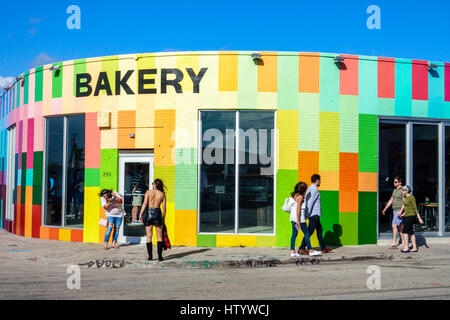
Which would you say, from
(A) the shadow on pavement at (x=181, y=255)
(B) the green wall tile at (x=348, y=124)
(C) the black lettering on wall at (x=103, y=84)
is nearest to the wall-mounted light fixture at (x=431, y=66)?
(B) the green wall tile at (x=348, y=124)

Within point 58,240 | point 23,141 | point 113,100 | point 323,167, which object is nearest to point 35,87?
point 23,141

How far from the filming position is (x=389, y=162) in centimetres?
1404

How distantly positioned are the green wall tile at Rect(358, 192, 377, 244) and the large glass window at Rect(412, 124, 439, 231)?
1665mm

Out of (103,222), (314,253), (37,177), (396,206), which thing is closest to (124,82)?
(103,222)

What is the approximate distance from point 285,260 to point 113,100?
6.84m

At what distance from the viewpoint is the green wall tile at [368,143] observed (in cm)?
1362

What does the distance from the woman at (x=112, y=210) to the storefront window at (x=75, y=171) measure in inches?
76.0

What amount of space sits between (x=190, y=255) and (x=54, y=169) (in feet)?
20.1

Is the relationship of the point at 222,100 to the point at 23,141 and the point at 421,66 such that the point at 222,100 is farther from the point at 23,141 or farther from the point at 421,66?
the point at 23,141

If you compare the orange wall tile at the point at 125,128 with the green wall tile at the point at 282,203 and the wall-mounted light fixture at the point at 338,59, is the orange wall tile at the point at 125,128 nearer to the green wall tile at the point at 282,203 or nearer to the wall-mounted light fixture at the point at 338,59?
the green wall tile at the point at 282,203

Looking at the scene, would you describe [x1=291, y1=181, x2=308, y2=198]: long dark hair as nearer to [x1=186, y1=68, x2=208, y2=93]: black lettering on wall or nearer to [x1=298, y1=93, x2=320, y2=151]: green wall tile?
[x1=298, y1=93, x2=320, y2=151]: green wall tile

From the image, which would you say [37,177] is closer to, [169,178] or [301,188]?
[169,178]

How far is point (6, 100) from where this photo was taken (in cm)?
1912

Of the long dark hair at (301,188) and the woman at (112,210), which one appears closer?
the long dark hair at (301,188)
